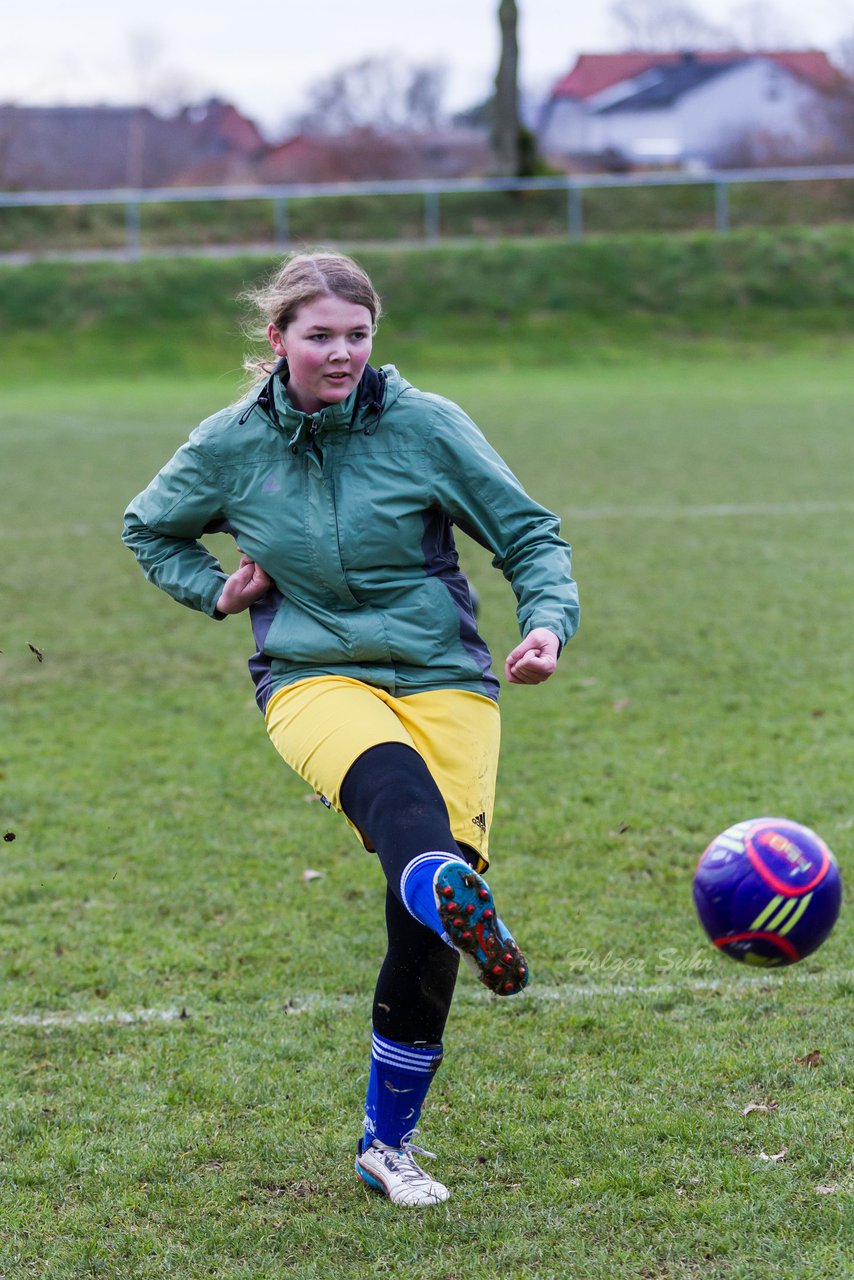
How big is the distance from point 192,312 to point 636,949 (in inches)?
1021

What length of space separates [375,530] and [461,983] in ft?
5.97

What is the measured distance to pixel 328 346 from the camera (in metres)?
3.42

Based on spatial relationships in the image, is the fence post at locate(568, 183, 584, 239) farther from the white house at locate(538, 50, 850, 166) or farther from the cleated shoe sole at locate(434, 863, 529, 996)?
the white house at locate(538, 50, 850, 166)

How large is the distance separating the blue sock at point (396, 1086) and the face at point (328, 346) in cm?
154

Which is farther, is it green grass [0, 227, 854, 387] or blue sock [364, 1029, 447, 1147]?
green grass [0, 227, 854, 387]

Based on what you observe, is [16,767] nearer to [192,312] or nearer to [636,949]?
[636,949]

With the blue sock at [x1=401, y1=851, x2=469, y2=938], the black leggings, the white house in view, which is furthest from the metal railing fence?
the white house

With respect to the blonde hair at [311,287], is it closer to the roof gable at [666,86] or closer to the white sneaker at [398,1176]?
the white sneaker at [398,1176]

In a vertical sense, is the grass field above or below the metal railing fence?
below

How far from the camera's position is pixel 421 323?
28.6m

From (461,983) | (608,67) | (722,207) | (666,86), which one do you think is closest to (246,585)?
(461,983)

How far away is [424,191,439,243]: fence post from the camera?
1238 inches

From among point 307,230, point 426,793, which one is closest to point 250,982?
point 426,793

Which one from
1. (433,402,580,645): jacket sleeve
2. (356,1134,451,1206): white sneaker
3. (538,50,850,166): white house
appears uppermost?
(538,50,850,166): white house
